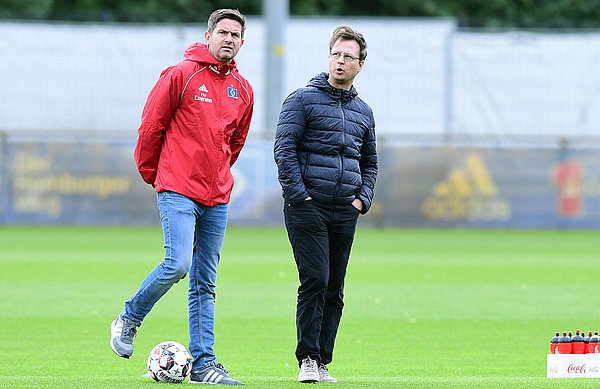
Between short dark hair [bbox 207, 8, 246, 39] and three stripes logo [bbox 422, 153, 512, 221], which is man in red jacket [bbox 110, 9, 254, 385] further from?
three stripes logo [bbox 422, 153, 512, 221]

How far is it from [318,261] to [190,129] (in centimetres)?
115

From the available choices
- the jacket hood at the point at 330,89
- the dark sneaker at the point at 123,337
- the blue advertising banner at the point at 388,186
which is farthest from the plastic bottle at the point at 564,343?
the blue advertising banner at the point at 388,186

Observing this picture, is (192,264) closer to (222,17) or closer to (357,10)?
(222,17)

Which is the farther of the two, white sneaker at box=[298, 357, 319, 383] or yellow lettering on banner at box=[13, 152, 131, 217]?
yellow lettering on banner at box=[13, 152, 131, 217]

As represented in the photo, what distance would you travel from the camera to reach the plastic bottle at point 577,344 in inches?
282

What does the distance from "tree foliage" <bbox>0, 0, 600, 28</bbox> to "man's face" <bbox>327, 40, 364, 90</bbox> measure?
A: 2640cm

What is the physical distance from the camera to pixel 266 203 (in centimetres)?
2294

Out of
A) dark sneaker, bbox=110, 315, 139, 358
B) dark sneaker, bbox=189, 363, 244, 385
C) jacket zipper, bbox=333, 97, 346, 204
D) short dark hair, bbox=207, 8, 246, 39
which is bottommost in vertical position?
dark sneaker, bbox=189, 363, 244, 385

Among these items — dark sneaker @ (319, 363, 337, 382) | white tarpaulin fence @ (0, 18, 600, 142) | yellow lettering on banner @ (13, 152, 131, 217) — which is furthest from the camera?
white tarpaulin fence @ (0, 18, 600, 142)

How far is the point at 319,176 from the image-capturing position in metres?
6.99

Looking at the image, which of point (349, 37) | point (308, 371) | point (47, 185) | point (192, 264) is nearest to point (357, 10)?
point (47, 185)

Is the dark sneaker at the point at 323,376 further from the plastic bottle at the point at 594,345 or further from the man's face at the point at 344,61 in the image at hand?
the man's face at the point at 344,61

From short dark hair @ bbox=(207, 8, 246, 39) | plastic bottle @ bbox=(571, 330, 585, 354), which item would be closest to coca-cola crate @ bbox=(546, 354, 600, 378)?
plastic bottle @ bbox=(571, 330, 585, 354)

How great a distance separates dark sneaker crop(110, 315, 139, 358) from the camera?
6.89m
